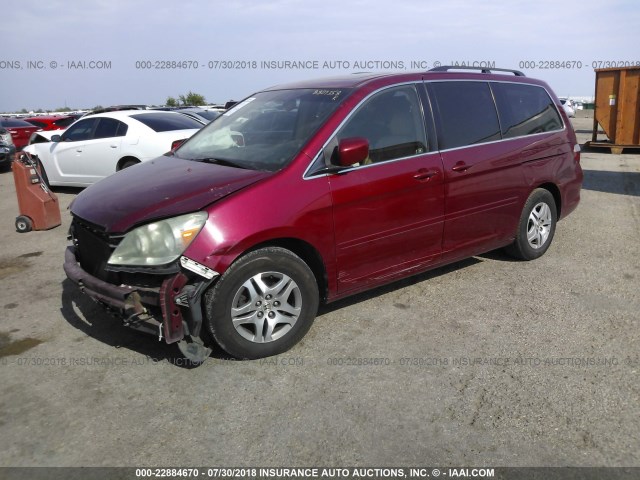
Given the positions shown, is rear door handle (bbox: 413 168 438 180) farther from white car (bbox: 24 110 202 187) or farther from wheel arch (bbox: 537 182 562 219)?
white car (bbox: 24 110 202 187)

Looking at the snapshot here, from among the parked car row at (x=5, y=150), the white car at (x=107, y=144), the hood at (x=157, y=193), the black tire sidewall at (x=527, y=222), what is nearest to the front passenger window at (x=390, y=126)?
the hood at (x=157, y=193)

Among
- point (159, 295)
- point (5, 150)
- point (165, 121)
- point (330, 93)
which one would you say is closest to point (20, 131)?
point (5, 150)

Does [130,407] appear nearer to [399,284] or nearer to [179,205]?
[179,205]

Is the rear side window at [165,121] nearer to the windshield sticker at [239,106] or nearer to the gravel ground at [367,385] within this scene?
the windshield sticker at [239,106]

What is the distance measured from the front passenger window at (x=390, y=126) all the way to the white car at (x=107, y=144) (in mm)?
5913

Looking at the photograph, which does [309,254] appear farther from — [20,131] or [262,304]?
[20,131]

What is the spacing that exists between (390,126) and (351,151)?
0.66 meters

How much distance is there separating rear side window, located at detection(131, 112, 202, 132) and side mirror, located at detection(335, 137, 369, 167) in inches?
261

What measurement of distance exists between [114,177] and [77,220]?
0.58 metres

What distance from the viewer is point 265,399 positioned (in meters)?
3.30

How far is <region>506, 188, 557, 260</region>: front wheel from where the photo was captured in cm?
549

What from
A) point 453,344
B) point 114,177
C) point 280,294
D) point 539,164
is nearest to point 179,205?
point 280,294

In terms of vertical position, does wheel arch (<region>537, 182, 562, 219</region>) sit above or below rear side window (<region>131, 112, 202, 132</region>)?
below

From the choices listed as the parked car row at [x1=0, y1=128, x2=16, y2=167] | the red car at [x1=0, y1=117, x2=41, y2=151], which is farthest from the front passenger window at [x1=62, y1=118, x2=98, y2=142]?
the red car at [x1=0, y1=117, x2=41, y2=151]
